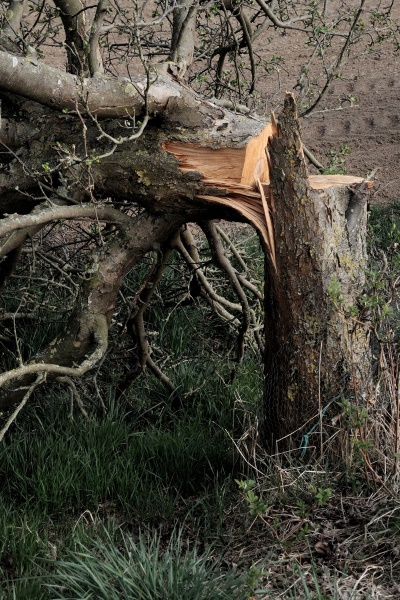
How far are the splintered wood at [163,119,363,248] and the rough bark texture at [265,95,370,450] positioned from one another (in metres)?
0.06

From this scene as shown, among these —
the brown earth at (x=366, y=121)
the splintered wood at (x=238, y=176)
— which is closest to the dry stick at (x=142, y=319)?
the splintered wood at (x=238, y=176)

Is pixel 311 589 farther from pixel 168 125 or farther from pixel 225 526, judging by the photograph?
pixel 168 125

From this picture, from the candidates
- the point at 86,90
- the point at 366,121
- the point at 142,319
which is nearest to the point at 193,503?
the point at 142,319

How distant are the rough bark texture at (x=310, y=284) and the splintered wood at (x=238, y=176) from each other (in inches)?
2.3

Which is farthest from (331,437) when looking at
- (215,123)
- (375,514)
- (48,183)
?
(48,183)

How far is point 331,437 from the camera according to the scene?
343 centimetres

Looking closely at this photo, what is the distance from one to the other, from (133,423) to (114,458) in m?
0.39

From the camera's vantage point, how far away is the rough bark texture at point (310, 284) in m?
3.41

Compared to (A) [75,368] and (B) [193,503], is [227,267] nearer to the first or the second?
(A) [75,368]

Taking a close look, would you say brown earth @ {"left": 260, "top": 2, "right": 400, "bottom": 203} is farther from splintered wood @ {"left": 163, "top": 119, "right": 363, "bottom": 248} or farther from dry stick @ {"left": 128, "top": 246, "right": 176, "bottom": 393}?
splintered wood @ {"left": 163, "top": 119, "right": 363, "bottom": 248}

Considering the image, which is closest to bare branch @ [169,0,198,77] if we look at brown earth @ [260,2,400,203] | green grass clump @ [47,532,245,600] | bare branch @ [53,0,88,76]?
bare branch @ [53,0,88,76]

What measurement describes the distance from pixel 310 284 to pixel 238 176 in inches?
21.0

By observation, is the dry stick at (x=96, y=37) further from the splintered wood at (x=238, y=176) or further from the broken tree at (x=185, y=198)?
the splintered wood at (x=238, y=176)

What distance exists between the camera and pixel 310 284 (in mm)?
3443
